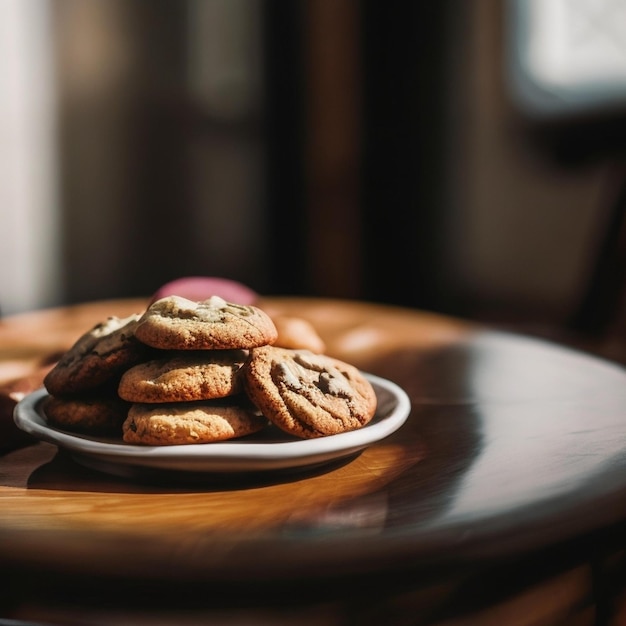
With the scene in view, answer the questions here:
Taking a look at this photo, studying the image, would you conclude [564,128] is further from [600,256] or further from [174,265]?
[174,265]

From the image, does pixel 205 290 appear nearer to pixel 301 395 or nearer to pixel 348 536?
pixel 301 395

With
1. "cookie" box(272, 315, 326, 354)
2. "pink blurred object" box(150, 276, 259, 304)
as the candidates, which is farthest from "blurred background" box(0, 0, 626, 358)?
"cookie" box(272, 315, 326, 354)

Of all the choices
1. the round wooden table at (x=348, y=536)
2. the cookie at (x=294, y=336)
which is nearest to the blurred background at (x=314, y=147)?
the cookie at (x=294, y=336)

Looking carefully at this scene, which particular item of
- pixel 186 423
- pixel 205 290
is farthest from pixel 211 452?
pixel 205 290

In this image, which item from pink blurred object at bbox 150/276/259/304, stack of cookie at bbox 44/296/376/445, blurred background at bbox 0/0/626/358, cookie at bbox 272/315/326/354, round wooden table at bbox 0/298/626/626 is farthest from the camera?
blurred background at bbox 0/0/626/358

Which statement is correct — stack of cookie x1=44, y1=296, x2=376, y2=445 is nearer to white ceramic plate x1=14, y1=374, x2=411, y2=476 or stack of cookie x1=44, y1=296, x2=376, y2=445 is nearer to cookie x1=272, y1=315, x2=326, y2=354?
white ceramic plate x1=14, y1=374, x2=411, y2=476
